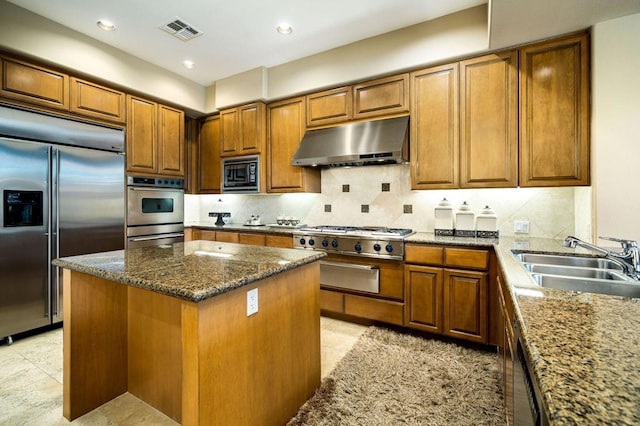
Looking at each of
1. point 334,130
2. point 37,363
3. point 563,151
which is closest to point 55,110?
point 37,363

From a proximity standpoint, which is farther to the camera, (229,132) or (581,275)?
(229,132)

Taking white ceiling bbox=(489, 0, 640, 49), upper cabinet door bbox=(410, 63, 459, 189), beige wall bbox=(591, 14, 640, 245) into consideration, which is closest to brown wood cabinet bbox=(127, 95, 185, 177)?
upper cabinet door bbox=(410, 63, 459, 189)

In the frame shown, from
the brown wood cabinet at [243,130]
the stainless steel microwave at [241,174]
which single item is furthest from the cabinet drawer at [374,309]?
the brown wood cabinet at [243,130]

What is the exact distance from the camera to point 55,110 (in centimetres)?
291

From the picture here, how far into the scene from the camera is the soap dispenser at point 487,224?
276 centimetres

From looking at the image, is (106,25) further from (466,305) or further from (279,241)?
(466,305)

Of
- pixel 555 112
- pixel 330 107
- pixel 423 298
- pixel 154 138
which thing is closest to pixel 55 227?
pixel 154 138

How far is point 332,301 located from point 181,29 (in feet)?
10.2

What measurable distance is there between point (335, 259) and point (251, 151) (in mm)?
1868

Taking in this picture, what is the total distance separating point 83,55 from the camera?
3.03 meters

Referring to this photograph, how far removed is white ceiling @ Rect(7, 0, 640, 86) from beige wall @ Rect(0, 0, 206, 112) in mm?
90

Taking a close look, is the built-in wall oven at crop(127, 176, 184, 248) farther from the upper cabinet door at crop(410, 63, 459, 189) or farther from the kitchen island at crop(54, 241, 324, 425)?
the upper cabinet door at crop(410, 63, 459, 189)

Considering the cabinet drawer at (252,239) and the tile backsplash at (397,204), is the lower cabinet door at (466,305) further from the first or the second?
the cabinet drawer at (252,239)

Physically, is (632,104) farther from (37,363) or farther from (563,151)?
(37,363)
